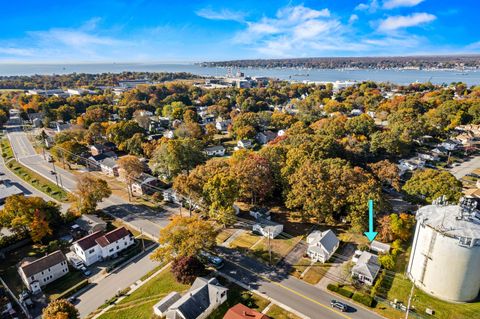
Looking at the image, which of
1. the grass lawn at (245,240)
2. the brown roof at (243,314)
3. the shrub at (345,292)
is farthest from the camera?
the grass lawn at (245,240)

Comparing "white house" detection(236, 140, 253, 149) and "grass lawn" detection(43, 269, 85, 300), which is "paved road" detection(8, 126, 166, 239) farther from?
"white house" detection(236, 140, 253, 149)

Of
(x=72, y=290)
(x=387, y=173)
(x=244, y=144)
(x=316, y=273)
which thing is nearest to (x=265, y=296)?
(x=316, y=273)

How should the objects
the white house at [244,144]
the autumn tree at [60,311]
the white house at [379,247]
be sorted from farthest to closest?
the white house at [244,144] < the white house at [379,247] < the autumn tree at [60,311]

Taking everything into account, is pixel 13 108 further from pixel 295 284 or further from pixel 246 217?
pixel 295 284

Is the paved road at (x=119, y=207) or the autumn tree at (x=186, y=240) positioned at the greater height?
the autumn tree at (x=186, y=240)

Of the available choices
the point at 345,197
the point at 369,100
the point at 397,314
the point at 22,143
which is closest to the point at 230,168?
the point at 345,197

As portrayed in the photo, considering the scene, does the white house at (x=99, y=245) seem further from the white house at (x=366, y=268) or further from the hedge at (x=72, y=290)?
the white house at (x=366, y=268)

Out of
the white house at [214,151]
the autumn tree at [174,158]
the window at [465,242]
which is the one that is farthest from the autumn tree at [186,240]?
the white house at [214,151]
